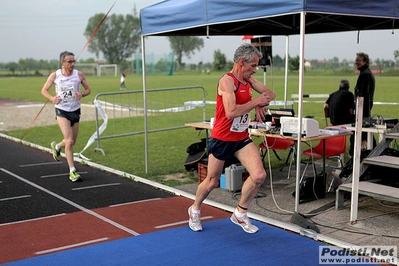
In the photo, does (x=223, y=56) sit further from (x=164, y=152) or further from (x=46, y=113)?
(x=164, y=152)

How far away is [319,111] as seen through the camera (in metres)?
18.6

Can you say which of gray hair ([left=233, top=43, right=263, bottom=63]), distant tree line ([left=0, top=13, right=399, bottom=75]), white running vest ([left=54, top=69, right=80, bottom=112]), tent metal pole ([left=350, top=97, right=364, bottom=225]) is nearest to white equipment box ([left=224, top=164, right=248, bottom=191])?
tent metal pole ([left=350, top=97, right=364, bottom=225])

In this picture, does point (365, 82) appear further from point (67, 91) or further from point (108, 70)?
point (108, 70)

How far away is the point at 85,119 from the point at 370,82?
1151cm

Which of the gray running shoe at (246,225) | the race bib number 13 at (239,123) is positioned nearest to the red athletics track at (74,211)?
the gray running shoe at (246,225)

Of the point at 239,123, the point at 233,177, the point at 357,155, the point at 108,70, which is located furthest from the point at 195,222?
the point at 108,70

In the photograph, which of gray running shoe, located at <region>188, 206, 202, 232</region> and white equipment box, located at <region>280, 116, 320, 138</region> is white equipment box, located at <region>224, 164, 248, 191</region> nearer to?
white equipment box, located at <region>280, 116, 320, 138</region>

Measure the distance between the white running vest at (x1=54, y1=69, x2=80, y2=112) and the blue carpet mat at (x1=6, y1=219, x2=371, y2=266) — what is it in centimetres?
325

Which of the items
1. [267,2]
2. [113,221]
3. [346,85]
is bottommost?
[113,221]

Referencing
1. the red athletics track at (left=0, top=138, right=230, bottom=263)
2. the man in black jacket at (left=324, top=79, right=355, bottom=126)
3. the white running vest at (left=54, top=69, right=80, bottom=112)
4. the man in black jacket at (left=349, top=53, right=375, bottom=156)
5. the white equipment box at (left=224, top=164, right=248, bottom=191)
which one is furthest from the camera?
the man in black jacket at (left=349, top=53, right=375, bottom=156)

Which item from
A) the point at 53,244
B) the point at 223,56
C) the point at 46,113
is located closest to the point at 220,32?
the point at 53,244

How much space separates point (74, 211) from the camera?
6.06 m

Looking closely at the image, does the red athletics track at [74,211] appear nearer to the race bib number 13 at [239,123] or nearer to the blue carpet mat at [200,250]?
the blue carpet mat at [200,250]

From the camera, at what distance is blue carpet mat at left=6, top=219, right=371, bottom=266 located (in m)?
4.35
